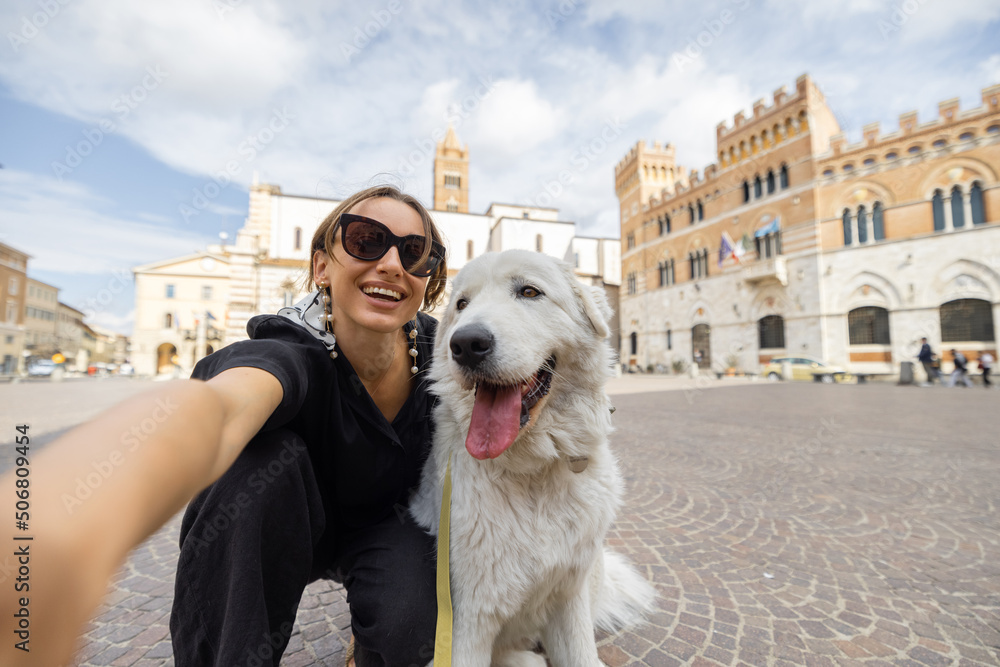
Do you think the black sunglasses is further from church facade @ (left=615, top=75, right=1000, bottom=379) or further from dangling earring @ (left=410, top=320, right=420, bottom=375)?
church facade @ (left=615, top=75, right=1000, bottom=379)

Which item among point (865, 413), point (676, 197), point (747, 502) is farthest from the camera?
point (676, 197)

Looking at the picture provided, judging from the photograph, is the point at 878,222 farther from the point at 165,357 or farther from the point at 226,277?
the point at 165,357

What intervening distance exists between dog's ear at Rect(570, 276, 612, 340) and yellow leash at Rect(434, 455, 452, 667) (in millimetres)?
994

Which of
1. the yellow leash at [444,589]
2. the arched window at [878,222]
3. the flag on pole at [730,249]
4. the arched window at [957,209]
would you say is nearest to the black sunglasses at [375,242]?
the yellow leash at [444,589]

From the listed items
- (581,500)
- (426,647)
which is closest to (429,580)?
(426,647)

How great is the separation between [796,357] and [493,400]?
92.2ft

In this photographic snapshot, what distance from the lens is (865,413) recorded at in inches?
390

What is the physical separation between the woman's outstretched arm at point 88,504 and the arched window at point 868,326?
98.1ft

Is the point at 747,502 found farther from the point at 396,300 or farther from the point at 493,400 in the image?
the point at 396,300

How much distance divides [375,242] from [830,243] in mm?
30145

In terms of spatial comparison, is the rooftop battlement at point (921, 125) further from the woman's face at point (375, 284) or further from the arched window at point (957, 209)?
the woman's face at point (375, 284)

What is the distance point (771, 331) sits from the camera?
26172mm

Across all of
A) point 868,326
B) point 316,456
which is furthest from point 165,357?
point 868,326

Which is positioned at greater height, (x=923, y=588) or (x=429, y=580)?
(x=429, y=580)
